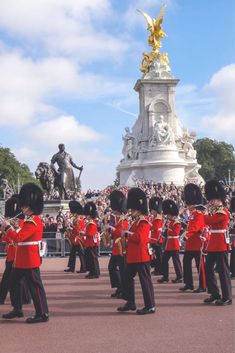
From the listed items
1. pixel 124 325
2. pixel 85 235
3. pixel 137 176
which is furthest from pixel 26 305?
pixel 137 176

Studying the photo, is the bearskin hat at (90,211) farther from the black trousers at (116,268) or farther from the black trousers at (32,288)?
the black trousers at (32,288)

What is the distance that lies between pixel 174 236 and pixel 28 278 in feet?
15.6

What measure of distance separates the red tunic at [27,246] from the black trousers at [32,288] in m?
0.10

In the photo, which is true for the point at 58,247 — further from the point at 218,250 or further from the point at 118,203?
the point at 218,250

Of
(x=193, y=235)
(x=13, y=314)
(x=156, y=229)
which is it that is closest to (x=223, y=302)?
(x=193, y=235)

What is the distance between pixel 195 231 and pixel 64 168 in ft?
43.7

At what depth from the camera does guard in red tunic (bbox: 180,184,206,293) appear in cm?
1034

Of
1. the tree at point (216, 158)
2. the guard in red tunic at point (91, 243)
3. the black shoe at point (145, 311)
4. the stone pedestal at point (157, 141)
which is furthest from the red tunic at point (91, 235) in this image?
the tree at point (216, 158)

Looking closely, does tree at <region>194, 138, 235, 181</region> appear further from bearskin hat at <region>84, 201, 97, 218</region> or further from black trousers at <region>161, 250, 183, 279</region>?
black trousers at <region>161, 250, 183, 279</region>

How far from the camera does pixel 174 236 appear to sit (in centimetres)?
1178

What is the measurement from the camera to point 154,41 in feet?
181

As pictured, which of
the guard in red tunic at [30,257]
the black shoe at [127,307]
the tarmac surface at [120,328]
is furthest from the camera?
the black shoe at [127,307]

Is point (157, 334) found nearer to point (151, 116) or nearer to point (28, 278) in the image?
point (28, 278)

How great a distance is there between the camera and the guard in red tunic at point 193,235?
1034 cm
